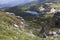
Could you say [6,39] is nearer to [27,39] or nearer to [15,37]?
[15,37]

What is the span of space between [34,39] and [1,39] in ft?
22.5

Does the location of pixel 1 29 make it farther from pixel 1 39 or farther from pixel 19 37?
pixel 1 39

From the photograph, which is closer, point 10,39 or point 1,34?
point 10,39

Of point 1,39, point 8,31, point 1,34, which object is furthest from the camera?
point 8,31

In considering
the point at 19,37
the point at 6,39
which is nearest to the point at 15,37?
the point at 19,37

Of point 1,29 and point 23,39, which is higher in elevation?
point 1,29

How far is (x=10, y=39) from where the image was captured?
74.5ft

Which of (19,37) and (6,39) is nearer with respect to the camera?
(6,39)

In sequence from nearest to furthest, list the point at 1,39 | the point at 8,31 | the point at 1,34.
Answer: the point at 1,39
the point at 1,34
the point at 8,31

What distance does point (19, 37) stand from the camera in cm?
2523

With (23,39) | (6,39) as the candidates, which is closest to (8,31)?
(23,39)

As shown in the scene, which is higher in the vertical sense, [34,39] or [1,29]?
[1,29]

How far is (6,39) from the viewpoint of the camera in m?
22.2

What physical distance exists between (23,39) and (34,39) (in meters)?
2.94
